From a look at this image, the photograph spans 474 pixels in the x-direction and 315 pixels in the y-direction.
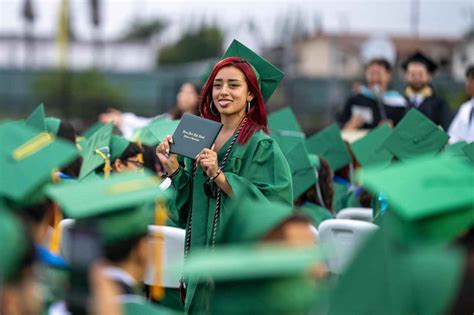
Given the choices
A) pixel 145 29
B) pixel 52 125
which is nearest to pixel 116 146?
pixel 52 125

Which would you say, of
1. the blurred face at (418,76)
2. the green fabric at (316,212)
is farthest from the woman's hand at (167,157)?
the blurred face at (418,76)

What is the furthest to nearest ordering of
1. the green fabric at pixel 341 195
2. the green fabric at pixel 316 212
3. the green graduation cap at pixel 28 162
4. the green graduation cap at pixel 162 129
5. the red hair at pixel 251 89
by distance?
the green fabric at pixel 341 195 → the green fabric at pixel 316 212 → the green graduation cap at pixel 162 129 → the red hair at pixel 251 89 → the green graduation cap at pixel 28 162

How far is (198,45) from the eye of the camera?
260ft

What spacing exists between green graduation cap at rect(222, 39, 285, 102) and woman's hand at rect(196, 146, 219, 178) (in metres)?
0.73

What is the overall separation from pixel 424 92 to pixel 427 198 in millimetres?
7826

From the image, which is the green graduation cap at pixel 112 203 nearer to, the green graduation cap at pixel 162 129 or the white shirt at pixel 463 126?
the green graduation cap at pixel 162 129

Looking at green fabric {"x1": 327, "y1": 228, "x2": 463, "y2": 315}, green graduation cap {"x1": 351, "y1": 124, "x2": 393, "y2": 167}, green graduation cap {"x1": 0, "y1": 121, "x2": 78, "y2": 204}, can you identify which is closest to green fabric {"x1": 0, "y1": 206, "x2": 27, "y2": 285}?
green graduation cap {"x1": 0, "y1": 121, "x2": 78, "y2": 204}

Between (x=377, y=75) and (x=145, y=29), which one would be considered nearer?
(x=377, y=75)

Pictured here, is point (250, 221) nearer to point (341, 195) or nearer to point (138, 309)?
point (138, 309)

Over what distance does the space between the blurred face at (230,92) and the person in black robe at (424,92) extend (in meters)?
4.88

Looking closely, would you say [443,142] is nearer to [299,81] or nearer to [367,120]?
[367,120]

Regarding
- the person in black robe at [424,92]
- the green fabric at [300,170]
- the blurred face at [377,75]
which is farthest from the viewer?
the blurred face at [377,75]

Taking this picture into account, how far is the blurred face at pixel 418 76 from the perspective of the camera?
1100cm

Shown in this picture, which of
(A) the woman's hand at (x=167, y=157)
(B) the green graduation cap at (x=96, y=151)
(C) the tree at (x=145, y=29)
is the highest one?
(A) the woman's hand at (x=167, y=157)
